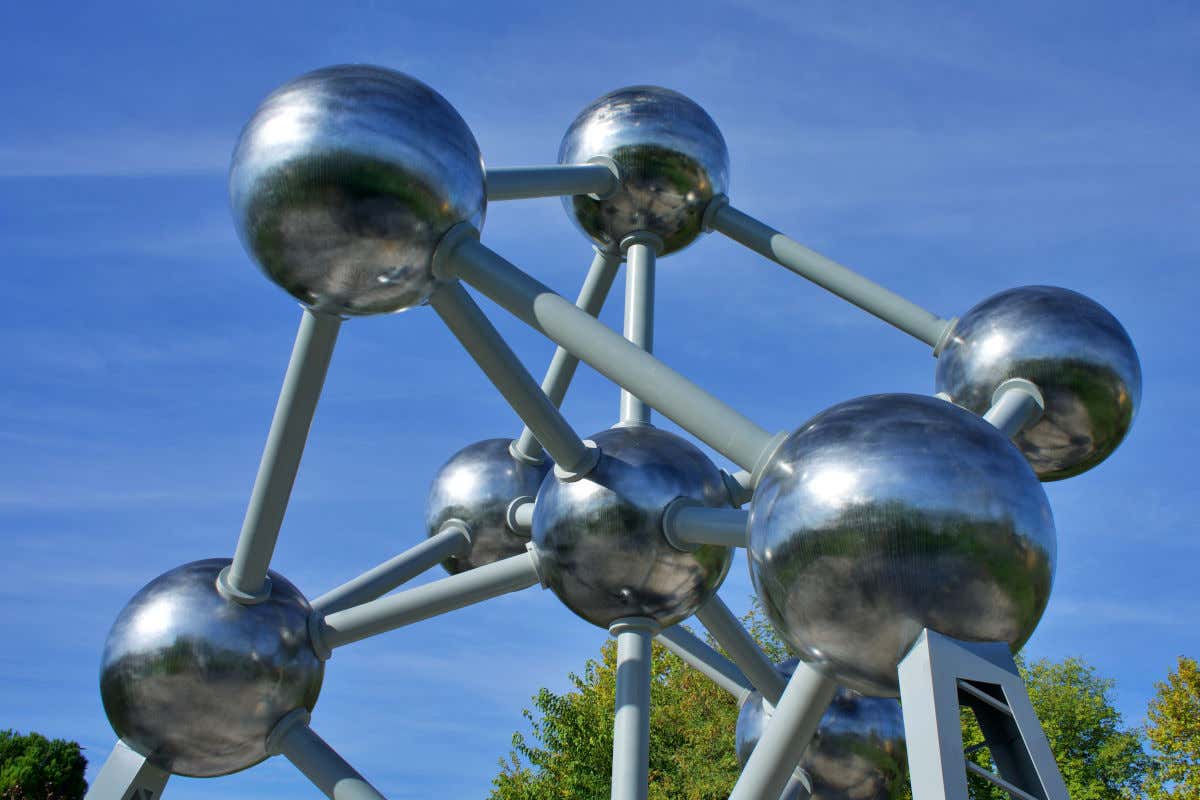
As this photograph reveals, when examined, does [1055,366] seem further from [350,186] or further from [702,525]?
[350,186]

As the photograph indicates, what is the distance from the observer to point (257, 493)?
22.3 feet

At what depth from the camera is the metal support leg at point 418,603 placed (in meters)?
7.41

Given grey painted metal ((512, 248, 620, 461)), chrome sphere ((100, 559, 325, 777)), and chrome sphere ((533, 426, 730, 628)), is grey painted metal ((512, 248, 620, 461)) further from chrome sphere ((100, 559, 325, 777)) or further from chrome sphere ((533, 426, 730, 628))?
chrome sphere ((100, 559, 325, 777))

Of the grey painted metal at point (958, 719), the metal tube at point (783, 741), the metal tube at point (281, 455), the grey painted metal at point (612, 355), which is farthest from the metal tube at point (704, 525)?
the metal tube at point (281, 455)

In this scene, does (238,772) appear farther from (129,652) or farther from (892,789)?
(892,789)

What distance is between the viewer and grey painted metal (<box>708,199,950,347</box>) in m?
8.39

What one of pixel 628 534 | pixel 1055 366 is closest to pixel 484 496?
pixel 628 534

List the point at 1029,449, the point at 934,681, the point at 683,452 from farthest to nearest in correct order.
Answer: the point at 1029,449
the point at 683,452
the point at 934,681

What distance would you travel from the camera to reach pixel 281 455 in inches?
260

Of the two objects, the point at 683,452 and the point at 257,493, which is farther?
the point at 683,452

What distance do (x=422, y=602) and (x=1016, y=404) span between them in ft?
12.3

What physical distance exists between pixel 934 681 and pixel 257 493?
13.0 ft

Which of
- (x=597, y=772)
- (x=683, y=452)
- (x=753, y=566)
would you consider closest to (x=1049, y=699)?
(x=597, y=772)

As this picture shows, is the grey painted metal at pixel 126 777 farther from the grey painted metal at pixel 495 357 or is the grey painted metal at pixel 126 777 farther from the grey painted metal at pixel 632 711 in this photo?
the grey painted metal at pixel 495 357
